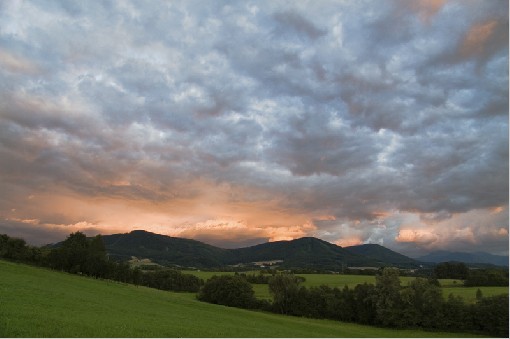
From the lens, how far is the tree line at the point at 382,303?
262 ft

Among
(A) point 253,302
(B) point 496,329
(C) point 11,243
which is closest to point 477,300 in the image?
(B) point 496,329

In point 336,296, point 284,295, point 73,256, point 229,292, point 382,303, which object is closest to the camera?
point 382,303

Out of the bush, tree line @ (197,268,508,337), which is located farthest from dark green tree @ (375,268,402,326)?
the bush

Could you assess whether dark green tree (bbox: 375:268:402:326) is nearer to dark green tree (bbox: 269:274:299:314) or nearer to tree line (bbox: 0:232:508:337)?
tree line (bbox: 0:232:508:337)

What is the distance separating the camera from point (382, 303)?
88.5 metres

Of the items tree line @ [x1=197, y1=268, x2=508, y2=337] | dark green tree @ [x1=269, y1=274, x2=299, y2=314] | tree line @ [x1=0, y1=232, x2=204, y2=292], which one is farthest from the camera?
tree line @ [x1=0, y1=232, x2=204, y2=292]

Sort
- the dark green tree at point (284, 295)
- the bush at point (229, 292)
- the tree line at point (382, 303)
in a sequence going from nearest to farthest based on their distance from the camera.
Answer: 1. the tree line at point (382, 303)
2. the dark green tree at point (284, 295)
3. the bush at point (229, 292)

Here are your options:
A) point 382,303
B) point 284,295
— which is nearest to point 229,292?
point 284,295

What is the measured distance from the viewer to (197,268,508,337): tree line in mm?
79881

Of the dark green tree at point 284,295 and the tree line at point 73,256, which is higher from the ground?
the tree line at point 73,256

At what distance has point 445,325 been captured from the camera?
82.1m

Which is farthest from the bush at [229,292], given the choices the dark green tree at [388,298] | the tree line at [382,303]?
the dark green tree at [388,298]

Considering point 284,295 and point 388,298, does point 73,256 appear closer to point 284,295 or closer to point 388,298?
point 284,295

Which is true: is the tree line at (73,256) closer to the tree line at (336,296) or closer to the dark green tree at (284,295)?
the tree line at (336,296)
